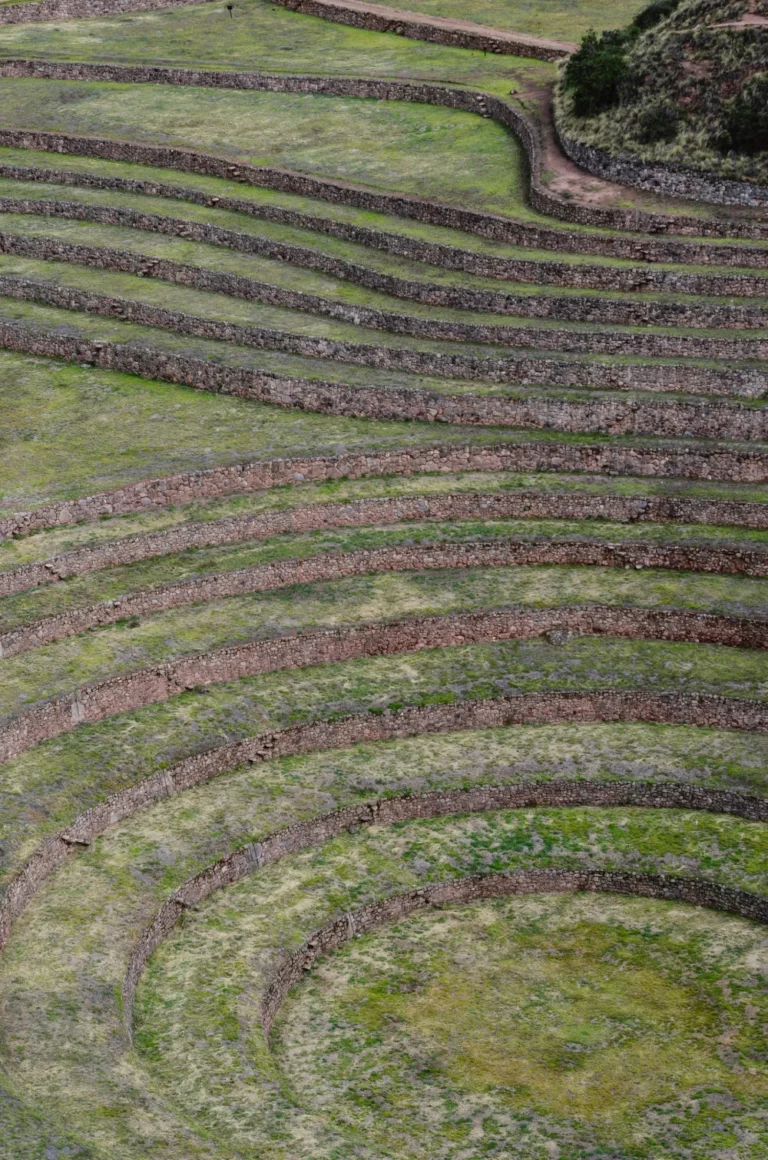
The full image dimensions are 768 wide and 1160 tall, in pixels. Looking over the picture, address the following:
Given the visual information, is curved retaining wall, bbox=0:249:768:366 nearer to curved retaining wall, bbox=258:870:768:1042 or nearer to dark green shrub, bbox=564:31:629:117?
dark green shrub, bbox=564:31:629:117

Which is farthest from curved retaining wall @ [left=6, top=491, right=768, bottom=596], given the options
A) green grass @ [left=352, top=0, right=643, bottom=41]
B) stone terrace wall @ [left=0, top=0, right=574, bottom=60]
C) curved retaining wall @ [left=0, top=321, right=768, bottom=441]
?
green grass @ [left=352, top=0, right=643, bottom=41]

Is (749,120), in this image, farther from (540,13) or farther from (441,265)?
(540,13)

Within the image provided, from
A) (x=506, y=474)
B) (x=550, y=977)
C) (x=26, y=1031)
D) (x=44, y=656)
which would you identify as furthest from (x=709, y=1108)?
(x=506, y=474)

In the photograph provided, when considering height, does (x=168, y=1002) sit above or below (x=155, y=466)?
below

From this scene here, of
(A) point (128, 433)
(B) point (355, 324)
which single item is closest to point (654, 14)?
(B) point (355, 324)

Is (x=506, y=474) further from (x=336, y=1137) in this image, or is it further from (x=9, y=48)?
(x=9, y=48)

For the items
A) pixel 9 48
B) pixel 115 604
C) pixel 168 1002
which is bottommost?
pixel 168 1002
